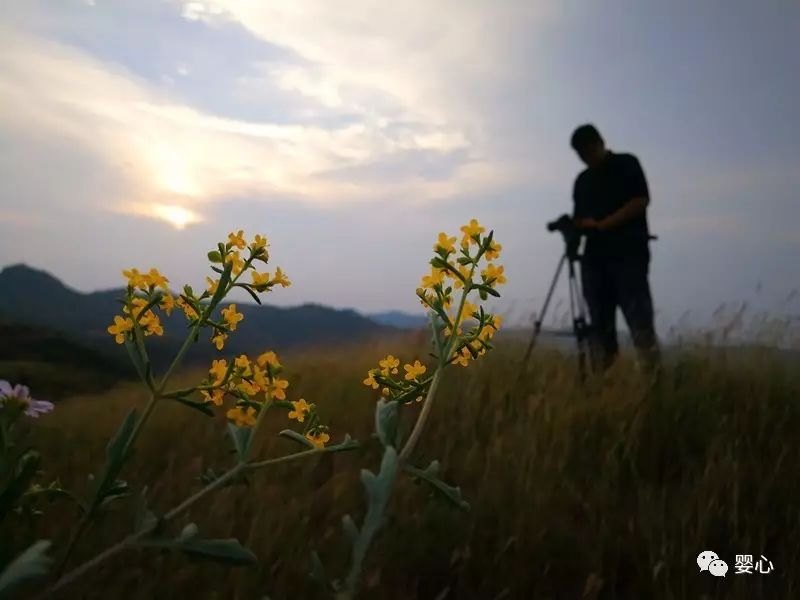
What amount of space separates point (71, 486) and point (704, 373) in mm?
2965

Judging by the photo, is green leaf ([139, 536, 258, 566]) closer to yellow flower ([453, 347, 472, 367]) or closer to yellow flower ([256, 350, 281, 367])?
yellow flower ([256, 350, 281, 367])

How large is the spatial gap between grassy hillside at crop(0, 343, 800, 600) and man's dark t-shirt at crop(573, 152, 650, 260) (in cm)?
121

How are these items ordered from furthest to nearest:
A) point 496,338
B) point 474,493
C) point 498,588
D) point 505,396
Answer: point 496,338
point 505,396
point 474,493
point 498,588

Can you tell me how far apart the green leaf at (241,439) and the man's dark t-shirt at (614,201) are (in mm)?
3834

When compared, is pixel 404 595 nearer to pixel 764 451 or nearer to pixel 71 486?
pixel 71 486

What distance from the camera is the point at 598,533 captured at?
2000 mm

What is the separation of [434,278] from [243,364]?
0.30 m

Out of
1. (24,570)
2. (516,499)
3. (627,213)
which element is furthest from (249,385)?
(627,213)

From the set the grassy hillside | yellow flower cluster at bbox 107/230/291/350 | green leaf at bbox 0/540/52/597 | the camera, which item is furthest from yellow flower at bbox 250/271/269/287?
the camera

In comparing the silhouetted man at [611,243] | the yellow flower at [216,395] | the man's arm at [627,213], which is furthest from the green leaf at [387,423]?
the man's arm at [627,213]

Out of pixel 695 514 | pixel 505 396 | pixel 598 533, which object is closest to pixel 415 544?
pixel 598 533

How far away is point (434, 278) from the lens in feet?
3.35

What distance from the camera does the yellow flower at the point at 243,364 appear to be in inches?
37.8

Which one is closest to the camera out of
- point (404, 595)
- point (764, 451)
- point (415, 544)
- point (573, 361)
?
point (404, 595)
